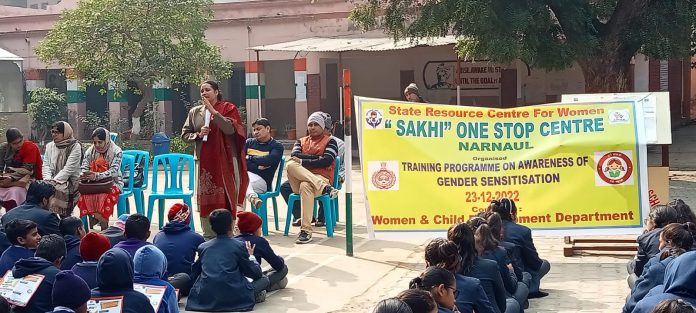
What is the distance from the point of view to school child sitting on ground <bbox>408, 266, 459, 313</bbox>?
15.9 feet

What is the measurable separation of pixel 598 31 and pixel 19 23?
805 inches

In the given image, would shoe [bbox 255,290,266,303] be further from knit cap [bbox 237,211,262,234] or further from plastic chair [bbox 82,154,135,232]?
plastic chair [bbox 82,154,135,232]

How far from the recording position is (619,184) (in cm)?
961

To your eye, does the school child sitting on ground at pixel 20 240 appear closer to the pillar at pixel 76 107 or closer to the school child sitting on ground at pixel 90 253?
the school child sitting on ground at pixel 90 253

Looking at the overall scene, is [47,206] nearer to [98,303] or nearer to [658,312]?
[98,303]

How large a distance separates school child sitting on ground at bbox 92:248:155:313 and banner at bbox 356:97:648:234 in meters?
4.24

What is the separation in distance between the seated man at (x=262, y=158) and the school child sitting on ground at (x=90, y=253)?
5.12 m

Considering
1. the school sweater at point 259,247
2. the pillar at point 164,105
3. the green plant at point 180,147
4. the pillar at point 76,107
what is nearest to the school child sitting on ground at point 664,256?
the school sweater at point 259,247

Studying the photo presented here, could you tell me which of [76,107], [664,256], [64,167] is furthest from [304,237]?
[76,107]

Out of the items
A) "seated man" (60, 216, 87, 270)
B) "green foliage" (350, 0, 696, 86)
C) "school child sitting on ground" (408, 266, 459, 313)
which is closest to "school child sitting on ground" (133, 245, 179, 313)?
"seated man" (60, 216, 87, 270)

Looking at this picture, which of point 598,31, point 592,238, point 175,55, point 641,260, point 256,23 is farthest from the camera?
point 256,23

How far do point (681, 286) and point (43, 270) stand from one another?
3751 mm

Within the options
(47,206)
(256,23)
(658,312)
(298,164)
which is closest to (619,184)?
(298,164)

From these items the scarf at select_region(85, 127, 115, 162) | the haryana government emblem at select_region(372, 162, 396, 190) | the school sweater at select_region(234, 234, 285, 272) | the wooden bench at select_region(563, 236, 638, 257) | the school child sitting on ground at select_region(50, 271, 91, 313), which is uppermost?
the scarf at select_region(85, 127, 115, 162)
